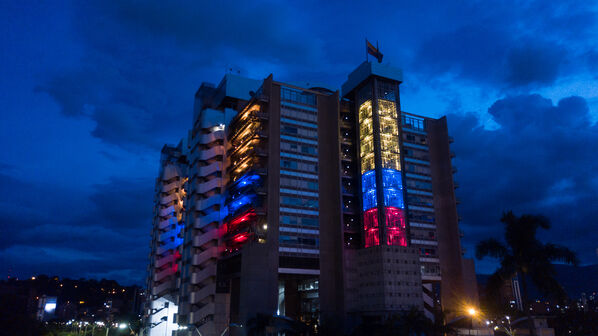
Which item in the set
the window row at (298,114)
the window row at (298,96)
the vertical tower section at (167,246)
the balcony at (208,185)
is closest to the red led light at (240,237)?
the balcony at (208,185)

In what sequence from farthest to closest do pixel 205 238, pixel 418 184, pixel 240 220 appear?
pixel 418 184, pixel 205 238, pixel 240 220

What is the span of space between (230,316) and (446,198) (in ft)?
197

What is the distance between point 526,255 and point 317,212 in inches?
2151

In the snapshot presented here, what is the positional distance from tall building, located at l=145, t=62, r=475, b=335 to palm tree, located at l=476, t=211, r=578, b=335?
41650 millimetres

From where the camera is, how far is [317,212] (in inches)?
3942

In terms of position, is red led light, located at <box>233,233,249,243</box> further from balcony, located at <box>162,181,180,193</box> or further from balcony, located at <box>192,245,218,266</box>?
balcony, located at <box>162,181,180,193</box>

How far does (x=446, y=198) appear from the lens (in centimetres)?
11712

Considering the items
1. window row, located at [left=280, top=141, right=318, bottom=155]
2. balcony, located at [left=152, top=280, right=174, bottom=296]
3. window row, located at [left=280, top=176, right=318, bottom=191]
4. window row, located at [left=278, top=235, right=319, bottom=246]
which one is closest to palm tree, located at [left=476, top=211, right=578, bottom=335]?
window row, located at [left=278, top=235, right=319, bottom=246]

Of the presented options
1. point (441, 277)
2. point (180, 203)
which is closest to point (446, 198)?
point (441, 277)

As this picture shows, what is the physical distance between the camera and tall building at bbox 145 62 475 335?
3637 inches

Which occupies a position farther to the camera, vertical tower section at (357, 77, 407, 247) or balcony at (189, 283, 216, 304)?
balcony at (189, 283, 216, 304)

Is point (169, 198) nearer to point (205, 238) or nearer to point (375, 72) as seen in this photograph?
point (205, 238)

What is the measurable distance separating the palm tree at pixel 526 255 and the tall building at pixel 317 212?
41.7 metres

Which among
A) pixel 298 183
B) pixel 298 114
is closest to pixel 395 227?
pixel 298 183
